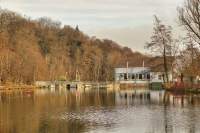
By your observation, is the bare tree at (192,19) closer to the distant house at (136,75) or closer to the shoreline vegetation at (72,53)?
the shoreline vegetation at (72,53)

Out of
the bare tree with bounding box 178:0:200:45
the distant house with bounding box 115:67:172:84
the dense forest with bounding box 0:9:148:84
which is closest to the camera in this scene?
the bare tree with bounding box 178:0:200:45

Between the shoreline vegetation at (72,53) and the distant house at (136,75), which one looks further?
the distant house at (136,75)

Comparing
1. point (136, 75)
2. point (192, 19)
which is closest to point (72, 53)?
point (136, 75)

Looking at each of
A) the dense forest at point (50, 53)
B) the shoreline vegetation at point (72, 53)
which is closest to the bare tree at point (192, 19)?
the shoreline vegetation at point (72, 53)

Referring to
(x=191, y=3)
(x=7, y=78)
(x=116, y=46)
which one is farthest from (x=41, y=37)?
(x=191, y=3)

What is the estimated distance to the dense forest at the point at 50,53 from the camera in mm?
84312

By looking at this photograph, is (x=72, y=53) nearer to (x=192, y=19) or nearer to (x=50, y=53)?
(x=50, y=53)

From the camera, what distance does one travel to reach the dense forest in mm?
84312

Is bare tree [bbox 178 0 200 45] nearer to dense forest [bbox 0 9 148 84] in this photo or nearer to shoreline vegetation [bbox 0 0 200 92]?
shoreline vegetation [bbox 0 0 200 92]

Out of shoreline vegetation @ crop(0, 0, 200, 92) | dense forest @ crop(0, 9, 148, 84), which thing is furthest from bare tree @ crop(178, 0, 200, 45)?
dense forest @ crop(0, 9, 148, 84)

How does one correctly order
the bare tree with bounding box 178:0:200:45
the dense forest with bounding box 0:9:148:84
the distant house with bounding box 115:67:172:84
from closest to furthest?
1. the bare tree with bounding box 178:0:200:45
2. the dense forest with bounding box 0:9:148:84
3. the distant house with bounding box 115:67:172:84

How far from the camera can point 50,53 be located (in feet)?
358

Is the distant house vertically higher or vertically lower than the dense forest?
lower

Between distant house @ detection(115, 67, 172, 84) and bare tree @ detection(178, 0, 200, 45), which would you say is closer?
bare tree @ detection(178, 0, 200, 45)
